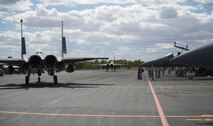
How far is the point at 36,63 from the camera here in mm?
29766

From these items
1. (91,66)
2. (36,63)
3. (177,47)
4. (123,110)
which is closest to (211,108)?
(123,110)

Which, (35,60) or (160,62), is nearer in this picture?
(35,60)

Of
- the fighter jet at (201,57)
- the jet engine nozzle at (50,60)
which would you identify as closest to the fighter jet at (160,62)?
the jet engine nozzle at (50,60)

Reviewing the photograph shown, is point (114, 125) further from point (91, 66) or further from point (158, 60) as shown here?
point (91, 66)

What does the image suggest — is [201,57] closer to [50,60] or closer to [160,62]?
[50,60]

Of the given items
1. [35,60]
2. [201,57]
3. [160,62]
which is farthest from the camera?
[160,62]

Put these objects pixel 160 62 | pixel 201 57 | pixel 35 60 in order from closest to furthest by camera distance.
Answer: pixel 201 57 → pixel 35 60 → pixel 160 62

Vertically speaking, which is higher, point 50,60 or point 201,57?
point 50,60

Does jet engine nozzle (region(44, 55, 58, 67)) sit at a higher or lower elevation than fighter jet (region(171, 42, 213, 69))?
higher

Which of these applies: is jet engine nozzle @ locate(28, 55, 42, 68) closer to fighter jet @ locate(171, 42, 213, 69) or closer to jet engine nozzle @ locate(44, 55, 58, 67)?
jet engine nozzle @ locate(44, 55, 58, 67)

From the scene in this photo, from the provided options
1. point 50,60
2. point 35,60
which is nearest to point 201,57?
point 50,60

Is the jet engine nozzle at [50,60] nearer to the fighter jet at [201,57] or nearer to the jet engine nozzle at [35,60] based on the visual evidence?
the jet engine nozzle at [35,60]

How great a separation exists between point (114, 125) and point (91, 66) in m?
167

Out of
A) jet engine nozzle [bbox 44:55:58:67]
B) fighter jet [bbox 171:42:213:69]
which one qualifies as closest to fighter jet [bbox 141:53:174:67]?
jet engine nozzle [bbox 44:55:58:67]
